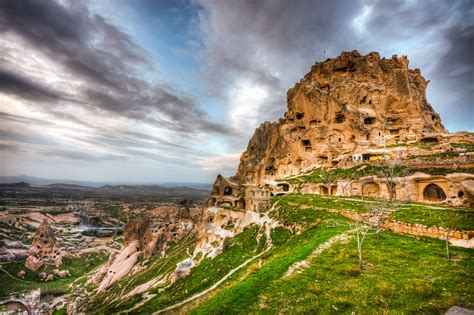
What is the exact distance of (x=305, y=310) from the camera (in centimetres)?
1191

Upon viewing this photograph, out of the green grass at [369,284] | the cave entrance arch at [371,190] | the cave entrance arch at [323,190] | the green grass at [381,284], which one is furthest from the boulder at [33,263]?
the cave entrance arch at [371,190]

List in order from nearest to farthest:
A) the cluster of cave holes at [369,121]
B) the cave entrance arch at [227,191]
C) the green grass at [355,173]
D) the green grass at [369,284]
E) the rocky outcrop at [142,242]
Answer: the green grass at [369,284] → the green grass at [355,173] → the rocky outcrop at [142,242] → the cave entrance arch at [227,191] → the cluster of cave holes at [369,121]

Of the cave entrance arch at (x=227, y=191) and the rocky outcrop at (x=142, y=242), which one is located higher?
the cave entrance arch at (x=227, y=191)

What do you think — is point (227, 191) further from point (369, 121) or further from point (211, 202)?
point (369, 121)

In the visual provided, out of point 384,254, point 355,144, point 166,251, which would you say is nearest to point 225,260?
point 384,254

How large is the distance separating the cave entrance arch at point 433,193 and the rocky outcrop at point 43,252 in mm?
112947

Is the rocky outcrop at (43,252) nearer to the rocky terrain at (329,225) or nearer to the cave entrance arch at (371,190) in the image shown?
the rocky terrain at (329,225)

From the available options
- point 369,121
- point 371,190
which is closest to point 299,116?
point 369,121

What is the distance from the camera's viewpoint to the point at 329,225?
2692cm

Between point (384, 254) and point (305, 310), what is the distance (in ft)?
29.2

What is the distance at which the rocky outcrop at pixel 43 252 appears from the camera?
279ft

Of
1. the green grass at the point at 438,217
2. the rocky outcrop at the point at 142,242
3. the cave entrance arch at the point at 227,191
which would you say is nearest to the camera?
the green grass at the point at 438,217

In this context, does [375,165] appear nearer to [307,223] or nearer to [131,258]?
[307,223]

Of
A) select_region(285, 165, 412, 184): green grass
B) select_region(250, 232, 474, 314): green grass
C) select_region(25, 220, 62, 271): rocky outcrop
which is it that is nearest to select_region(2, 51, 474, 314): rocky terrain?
select_region(250, 232, 474, 314): green grass
